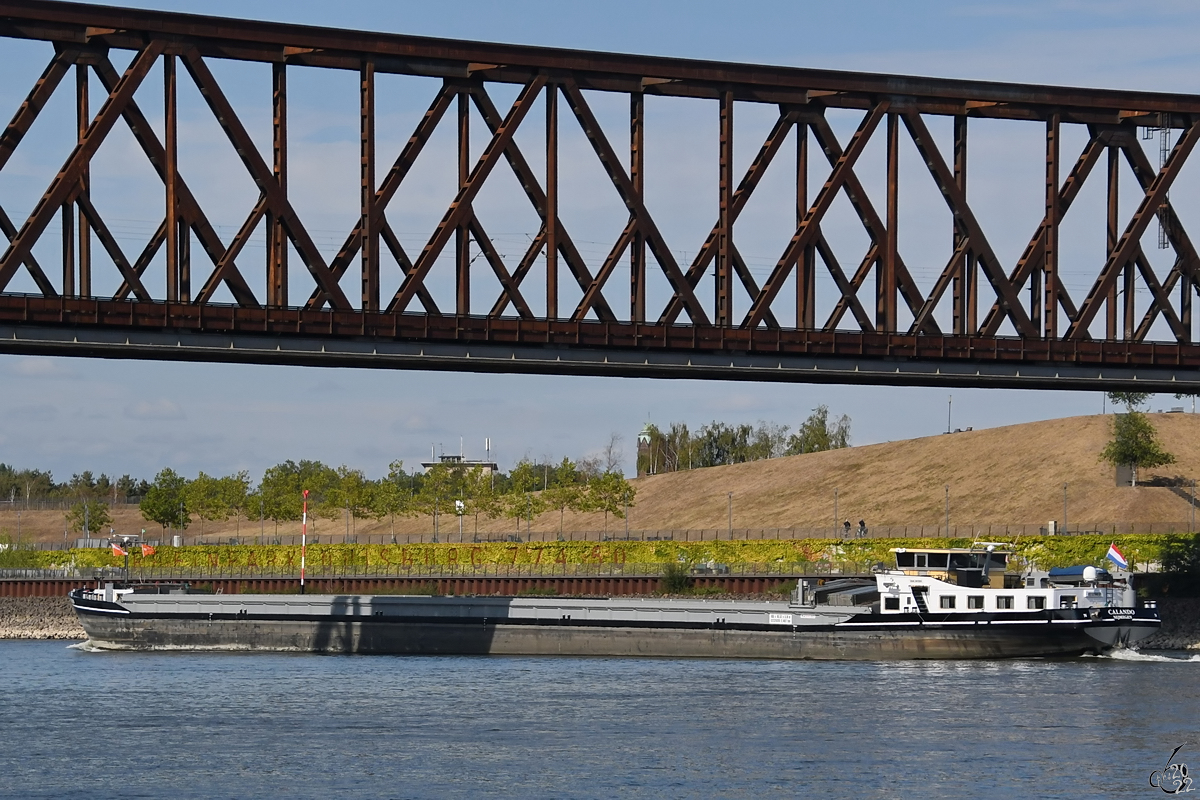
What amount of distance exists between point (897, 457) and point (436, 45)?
137121 mm

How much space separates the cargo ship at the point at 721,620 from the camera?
76.4 meters

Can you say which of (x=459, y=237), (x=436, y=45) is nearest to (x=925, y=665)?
(x=459, y=237)

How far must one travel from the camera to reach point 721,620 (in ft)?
265

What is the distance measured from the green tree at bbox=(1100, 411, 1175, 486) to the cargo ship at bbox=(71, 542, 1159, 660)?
65.0 metres

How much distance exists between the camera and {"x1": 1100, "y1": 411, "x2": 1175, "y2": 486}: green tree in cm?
14888

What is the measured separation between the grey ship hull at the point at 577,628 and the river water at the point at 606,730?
2.32 m

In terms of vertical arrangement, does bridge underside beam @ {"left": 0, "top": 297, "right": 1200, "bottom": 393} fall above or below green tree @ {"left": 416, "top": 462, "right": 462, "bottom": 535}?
above

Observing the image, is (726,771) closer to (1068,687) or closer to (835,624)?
(1068,687)

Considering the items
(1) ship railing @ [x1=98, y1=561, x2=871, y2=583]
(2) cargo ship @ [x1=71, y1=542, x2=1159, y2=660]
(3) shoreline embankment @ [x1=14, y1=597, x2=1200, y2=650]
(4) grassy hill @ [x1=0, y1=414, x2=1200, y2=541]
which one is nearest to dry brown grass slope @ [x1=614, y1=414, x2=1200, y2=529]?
(4) grassy hill @ [x1=0, y1=414, x2=1200, y2=541]

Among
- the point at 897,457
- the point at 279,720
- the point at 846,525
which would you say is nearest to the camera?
the point at 279,720

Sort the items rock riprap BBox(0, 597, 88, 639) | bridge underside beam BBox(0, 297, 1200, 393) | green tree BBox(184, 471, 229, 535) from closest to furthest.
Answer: bridge underside beam BBox(0, 297, 1200, 393), rock riprap BBox(0, 597, 88, 639), green tree BBox(184, 471, 229, 535)

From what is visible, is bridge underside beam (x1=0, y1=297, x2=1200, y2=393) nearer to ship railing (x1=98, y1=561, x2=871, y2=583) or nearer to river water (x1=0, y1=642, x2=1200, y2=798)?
river water (x1=0, y1=642, x2=1200, y2=798)

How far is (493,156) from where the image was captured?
59031 mm

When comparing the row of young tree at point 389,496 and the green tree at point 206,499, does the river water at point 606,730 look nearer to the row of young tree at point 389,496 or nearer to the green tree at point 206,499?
the row of young tree at point 389,496
